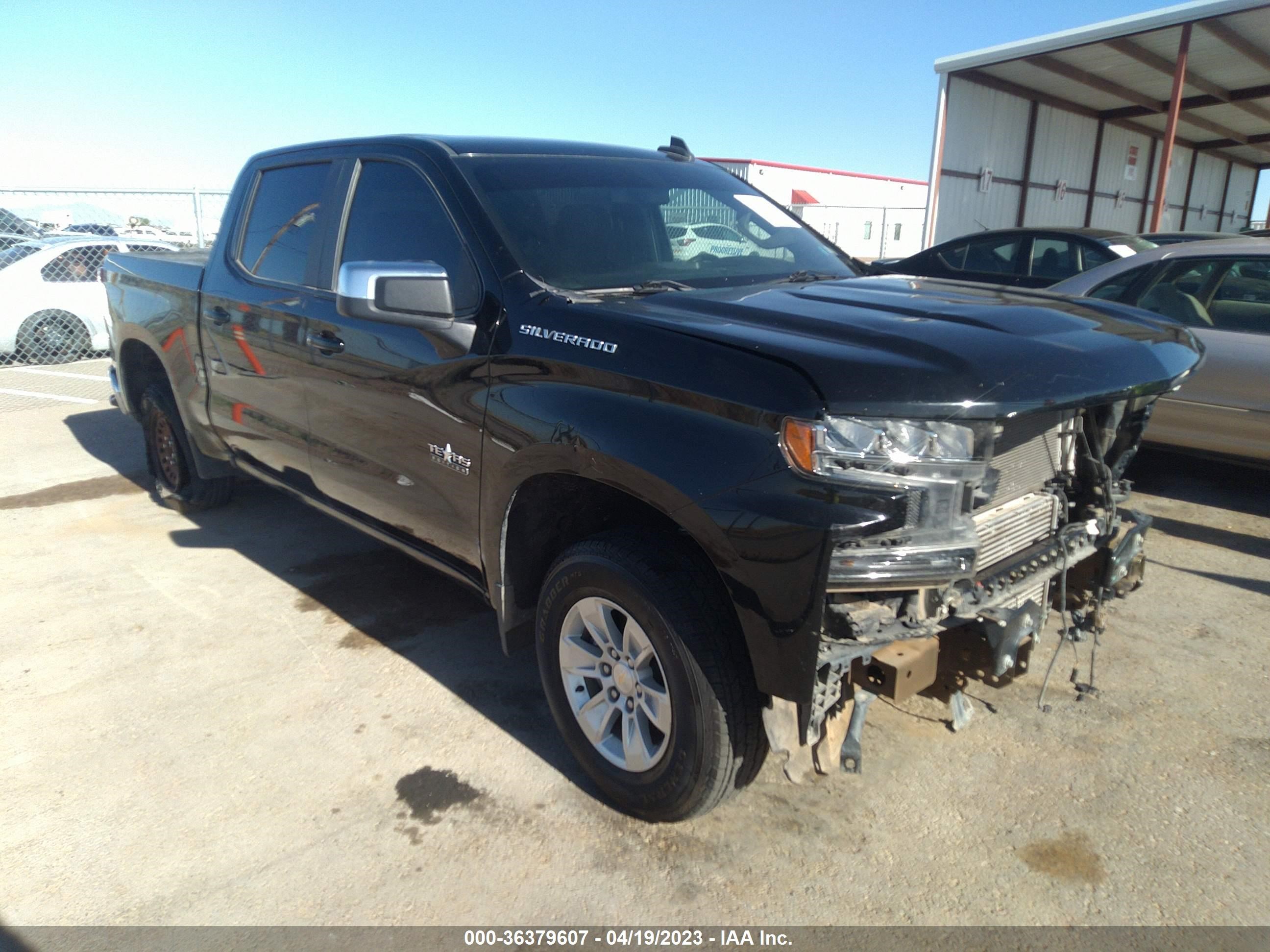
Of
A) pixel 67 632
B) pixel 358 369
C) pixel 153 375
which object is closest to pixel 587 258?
pixel 358 369

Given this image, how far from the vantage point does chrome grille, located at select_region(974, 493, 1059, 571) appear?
2.51m

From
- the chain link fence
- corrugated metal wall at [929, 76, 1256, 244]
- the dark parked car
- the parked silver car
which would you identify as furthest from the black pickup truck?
corrugated metal wall at [929, 76, 1256, 244]

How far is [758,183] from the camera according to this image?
30.5m

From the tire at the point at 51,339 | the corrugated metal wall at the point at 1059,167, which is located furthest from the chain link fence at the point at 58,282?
the corrugated metal wall at the point at 1059,167

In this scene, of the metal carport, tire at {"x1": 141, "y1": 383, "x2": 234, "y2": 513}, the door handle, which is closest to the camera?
the door handle

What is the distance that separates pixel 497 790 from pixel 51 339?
11405mm

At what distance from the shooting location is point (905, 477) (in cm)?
214

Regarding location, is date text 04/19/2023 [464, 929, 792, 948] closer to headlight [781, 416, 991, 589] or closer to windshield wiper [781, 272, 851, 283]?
headlight [781, 416, 991, 589]

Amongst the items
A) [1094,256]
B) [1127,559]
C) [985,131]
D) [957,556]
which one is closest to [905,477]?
[957,556]

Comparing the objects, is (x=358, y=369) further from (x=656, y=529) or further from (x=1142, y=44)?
(x=1142, y=44)

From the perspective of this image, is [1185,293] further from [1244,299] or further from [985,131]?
[985,131]

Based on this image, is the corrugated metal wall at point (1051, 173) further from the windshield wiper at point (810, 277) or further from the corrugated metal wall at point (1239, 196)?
the windshield wiper at point (810, 277)

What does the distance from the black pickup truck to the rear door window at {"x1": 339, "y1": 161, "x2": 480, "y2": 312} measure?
1cm

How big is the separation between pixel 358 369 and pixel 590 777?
1.70 m
